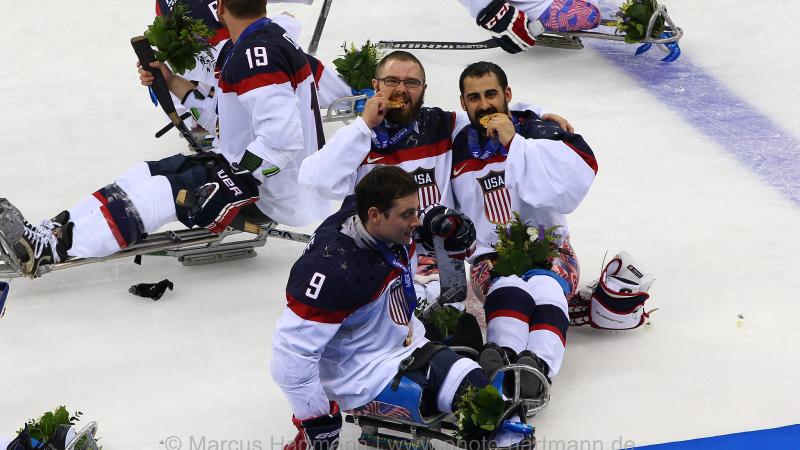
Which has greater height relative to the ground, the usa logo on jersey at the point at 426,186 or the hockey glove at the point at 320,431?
the usa logo on jersey at the point at 426,186

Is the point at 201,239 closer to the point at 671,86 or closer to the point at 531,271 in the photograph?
the point at 531,271

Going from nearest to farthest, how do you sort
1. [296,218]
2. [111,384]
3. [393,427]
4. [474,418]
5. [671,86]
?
[474,418], [393,427], [111,384], [296,218], [671,86]

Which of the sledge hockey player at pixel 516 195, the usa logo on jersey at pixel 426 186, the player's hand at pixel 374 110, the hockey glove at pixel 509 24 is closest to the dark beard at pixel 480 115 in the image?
the sledge hockey player at pixel 516 195

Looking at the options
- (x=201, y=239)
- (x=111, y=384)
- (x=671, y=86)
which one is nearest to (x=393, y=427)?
(x=111, y=384)

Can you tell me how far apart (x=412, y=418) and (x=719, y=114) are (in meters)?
3.15

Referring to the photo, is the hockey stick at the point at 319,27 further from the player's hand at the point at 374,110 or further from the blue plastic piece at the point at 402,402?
the blue plastic piece at the point at 402,402

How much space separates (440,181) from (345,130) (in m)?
0.40

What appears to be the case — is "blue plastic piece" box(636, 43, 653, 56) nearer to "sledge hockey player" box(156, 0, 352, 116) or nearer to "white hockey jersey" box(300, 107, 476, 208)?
"sledge hockey player" box(156, 0, 352, 116)

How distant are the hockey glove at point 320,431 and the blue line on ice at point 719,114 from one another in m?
2.66

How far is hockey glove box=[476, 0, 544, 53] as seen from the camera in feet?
22.7

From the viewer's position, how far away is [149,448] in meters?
4.29

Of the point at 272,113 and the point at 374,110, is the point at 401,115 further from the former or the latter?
the point at 272,113

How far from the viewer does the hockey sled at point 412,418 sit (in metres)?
3.97

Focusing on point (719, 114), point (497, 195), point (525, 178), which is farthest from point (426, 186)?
point (719, 114)
